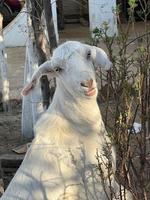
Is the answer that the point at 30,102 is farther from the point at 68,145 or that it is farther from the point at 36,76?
the point at 68,145

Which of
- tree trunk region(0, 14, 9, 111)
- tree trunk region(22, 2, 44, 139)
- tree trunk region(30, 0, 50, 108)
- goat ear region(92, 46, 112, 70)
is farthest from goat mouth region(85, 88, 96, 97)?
tree trunk region(0, 14, 9, 111)

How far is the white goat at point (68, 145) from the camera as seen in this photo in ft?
11.9

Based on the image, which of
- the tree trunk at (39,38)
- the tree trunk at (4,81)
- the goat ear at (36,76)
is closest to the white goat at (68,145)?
the goat ear at (36,76)

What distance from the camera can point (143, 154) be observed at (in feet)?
A: 11.5

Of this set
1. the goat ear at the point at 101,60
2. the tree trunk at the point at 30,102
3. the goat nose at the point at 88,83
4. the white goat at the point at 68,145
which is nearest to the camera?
→ the goat nose at the point at 88,83

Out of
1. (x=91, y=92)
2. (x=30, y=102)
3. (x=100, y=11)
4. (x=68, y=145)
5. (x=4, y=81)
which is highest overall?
(x=91, y=92)

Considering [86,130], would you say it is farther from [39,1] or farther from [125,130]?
[39,1]

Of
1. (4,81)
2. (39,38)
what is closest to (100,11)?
(4,81)

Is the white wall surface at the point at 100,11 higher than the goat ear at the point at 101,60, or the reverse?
the goat ear at the point at 101,60

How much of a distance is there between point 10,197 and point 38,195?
0.61 ft

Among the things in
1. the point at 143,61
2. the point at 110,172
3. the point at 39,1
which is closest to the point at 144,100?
the point at 143,61

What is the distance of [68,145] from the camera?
367 centimetres

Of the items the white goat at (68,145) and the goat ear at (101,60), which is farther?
the goat ear at (101,60)

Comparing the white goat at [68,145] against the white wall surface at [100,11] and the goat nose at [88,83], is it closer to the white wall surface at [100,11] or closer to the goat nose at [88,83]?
the goat nose at [88,83]
